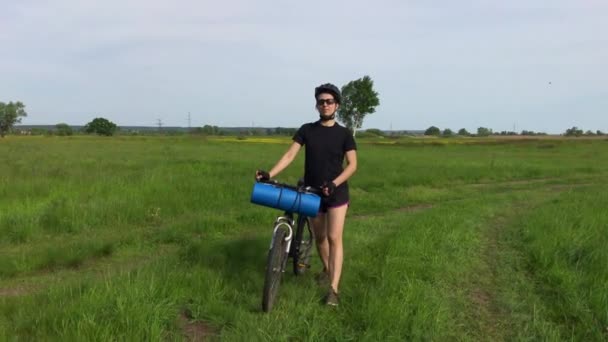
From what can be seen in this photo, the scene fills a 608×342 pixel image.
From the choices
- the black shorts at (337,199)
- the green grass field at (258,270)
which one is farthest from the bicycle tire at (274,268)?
the black shorts at (337,199)

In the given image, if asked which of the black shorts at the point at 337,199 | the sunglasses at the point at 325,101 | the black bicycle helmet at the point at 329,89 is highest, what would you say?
the black bicycle helmet at the point at 329,89

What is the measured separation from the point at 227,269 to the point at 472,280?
2.78 meters

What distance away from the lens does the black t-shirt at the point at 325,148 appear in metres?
4.35

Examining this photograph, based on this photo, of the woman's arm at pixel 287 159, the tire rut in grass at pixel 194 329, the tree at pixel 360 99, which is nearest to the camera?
the tire rut in grass at pixel 194 329

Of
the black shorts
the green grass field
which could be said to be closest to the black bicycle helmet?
the black shorts

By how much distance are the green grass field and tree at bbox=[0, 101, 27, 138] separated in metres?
97.6

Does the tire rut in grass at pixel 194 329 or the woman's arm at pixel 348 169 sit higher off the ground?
the woman's arm at pixel 348 169

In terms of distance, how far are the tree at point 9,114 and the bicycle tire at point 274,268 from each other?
105031 mm

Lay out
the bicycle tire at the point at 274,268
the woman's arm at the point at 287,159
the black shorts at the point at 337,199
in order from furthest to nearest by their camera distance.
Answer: the woman's arm at the point at 287,159, the black shorts at the point at 337,199, the bicycle tire at the point at 274,268

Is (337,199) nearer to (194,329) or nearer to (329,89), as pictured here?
(329,89)

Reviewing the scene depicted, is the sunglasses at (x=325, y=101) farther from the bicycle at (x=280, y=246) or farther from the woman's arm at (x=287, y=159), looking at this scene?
the bicycle at (x=280, y=246)

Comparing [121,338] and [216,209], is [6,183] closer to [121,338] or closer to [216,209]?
[216,209]

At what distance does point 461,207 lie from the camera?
1044 cm

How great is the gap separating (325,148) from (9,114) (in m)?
107
